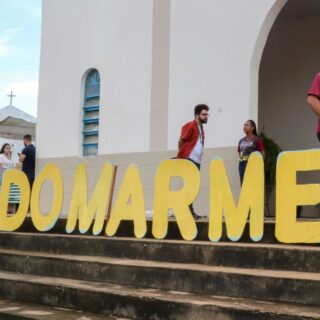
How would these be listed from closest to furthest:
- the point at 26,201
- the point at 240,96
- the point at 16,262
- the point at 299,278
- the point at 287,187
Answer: the point at 299,278 < the point at 287,187 < the point at 16,262 < the point at 26,201 < the point at 240,96

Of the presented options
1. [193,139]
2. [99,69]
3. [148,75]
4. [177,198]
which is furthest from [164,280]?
[99,69]

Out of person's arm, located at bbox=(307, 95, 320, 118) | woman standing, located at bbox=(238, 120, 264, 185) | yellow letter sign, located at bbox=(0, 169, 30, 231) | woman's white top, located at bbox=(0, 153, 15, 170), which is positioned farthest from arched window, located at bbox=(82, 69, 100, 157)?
person's arm, located at bbox=(307, 95, 320, 118)

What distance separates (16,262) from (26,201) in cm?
117

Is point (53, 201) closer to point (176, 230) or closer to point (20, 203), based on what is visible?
point (20, 203)

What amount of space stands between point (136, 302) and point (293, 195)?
176 cm

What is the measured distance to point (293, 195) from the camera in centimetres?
556

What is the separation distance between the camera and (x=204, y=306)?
4.68 metres

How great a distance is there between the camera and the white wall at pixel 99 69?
10125 mm

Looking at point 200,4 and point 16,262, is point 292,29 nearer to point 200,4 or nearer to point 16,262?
point 200,4

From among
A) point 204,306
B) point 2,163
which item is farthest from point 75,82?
point 204,306

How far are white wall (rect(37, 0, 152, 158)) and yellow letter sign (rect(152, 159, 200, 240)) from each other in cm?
332

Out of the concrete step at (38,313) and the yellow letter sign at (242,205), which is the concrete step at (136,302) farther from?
the yellow letter sign at (242,205)

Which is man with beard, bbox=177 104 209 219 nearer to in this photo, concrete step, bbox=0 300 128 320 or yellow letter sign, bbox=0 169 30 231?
yellow letter sign, bbox=0 169 30 231

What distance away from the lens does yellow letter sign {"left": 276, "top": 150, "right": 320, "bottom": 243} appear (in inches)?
214
